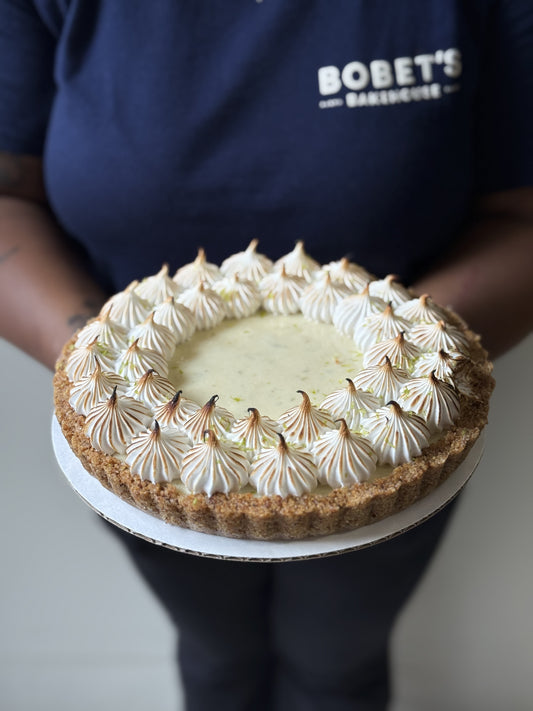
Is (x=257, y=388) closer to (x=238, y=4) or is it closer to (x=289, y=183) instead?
(x=289, y=183)

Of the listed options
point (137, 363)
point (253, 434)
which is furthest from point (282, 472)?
point (137, 363)

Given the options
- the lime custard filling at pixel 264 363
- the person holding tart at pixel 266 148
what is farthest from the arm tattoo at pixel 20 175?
the lime custard filling at pixel 264 363

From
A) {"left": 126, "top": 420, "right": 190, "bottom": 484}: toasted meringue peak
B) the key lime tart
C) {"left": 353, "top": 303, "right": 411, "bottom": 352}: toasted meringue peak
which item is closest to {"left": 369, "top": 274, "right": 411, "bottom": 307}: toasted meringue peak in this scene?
the key lime tart

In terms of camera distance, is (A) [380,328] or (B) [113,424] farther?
(A) [380,328]

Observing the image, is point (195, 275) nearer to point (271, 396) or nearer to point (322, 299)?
point (322, 299)

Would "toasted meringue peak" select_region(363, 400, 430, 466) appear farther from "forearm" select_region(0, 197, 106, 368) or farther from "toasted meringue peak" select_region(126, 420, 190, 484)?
"forearm" select_region(0, 197, 106, 368)

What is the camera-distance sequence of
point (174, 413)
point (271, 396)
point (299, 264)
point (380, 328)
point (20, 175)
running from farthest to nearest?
point (20, 175), point (299, 264), point (380, 328), point (271, 396), point (174, 413)

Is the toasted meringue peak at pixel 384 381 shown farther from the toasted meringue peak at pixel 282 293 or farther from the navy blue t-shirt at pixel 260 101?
the navy blue t-shirt at pixel 260 101
